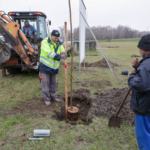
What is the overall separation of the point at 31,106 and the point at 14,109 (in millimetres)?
454

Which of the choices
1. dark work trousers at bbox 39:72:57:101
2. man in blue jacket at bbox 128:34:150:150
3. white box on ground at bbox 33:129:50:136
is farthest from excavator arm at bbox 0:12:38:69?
man in blue jacket at bbox 128:34:150:150

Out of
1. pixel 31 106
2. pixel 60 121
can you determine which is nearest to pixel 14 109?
pixel 31 106

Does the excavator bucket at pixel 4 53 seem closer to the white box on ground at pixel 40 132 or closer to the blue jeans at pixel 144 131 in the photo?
the white box on ground at pixel 40 132

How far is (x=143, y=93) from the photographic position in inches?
66.2

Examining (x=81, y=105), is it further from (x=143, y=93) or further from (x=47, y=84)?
(x=143, y=93)

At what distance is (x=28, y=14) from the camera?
6.50 metres

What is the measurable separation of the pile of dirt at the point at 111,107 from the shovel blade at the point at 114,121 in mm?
323

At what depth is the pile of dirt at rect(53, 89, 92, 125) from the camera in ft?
10.6

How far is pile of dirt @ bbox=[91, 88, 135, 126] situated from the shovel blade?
0.32 metres

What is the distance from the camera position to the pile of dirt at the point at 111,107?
3215 millimetres

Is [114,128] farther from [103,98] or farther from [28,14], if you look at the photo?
[28,14]

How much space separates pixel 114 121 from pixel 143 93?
1.45 m

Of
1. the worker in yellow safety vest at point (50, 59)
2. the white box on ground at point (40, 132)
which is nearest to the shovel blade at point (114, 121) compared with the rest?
the white box on ground at point (40, 132)

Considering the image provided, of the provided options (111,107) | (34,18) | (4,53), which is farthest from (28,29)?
(111,107)
